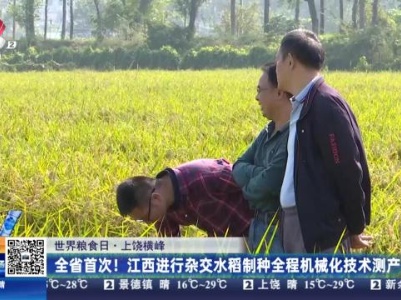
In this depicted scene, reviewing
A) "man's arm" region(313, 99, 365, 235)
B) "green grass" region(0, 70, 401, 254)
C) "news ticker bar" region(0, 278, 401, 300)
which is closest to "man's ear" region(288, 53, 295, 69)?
"man's arm" region(313, 99, 365, 235)

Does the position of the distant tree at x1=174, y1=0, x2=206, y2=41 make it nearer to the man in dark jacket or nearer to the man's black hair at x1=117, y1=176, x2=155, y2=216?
the man's black hair at x1=117, y1=176, x2=155, y2=216

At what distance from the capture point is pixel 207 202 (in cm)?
270

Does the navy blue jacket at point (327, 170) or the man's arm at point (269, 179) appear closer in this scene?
the navy blue jacket at point (327, 170)

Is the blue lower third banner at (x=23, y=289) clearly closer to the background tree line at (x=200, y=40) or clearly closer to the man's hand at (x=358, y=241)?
the man's hand at (x=358, y=241)

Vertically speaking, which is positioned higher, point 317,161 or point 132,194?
point 317,161

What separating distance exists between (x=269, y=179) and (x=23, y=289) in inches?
33.6

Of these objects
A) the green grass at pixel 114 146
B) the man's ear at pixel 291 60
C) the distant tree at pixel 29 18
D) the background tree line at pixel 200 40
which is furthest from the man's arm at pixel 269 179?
the distant tree at pixel 29 18

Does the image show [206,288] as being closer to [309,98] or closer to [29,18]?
[309,98]

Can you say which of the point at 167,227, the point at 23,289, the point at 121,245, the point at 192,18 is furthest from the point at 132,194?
the point at 192,18

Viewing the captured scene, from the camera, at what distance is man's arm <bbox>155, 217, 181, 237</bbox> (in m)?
2.75

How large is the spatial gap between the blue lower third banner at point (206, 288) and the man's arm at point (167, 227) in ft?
2.25

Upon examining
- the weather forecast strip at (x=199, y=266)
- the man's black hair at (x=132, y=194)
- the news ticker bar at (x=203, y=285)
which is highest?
the man's black hair at (x=132, y=194)

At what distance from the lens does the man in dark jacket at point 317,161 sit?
2258mm

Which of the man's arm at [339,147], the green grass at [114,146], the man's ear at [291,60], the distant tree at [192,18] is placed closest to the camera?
the man's arm at [339,147]
